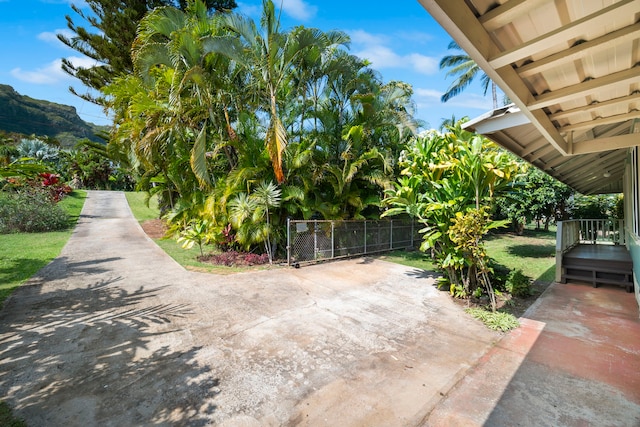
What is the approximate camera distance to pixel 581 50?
1923 millimetres

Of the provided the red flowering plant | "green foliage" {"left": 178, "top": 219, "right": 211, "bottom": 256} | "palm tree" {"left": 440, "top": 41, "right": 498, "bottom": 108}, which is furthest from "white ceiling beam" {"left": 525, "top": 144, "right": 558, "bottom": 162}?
"palm tree" {"left": 440, "top": 41, "right": 498, "bottom": 108}

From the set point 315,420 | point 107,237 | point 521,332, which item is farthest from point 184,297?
point 107,237

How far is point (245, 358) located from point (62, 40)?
20004 millimetres

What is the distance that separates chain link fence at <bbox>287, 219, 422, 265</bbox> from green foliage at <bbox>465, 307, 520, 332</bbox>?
14.6 ft

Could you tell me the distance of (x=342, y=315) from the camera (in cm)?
442

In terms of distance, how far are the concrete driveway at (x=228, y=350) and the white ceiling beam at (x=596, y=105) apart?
2.87 m

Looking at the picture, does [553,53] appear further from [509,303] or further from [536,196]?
[536,196]

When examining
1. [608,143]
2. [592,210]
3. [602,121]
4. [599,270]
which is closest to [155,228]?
[602,121]

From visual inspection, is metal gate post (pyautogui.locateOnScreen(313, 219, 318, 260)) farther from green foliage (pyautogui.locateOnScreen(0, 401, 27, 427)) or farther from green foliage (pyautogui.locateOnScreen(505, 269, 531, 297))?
green foliage (pyautogui.locateOnScreen(0, 401, 27, 427))

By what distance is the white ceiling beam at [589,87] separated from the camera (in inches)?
87.7

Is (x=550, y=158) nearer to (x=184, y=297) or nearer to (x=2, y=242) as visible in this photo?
(x=184, y=297)

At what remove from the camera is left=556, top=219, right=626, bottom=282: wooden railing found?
6.26m

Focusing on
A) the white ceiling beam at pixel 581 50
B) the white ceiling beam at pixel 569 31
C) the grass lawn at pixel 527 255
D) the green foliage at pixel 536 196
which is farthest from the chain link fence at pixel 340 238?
the white ceiling beam at pixel 569 31

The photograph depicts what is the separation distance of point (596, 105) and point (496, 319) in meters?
3.00
